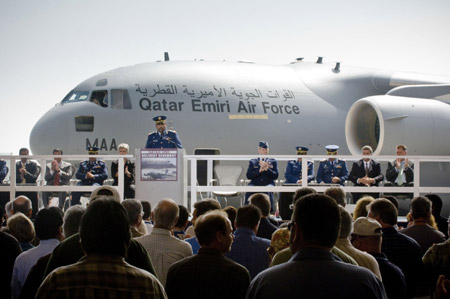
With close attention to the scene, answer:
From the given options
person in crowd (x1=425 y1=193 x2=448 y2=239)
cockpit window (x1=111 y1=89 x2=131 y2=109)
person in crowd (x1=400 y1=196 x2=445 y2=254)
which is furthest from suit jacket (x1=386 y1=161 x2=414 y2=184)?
cockpit window (x1=111 y1=89 x2=131 y2=109)

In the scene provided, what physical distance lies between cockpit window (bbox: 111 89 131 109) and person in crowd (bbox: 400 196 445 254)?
1002cm

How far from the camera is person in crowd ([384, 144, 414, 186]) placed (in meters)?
11.8

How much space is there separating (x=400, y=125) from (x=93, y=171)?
23.3 ft

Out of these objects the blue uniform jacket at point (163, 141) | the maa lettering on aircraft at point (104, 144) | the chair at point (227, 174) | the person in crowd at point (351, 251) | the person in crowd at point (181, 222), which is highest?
the blue uniform jacket at point (163, 141)

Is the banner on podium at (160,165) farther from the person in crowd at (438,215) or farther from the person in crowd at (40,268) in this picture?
the person in crowd at (40,268)

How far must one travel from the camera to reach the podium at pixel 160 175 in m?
10.5

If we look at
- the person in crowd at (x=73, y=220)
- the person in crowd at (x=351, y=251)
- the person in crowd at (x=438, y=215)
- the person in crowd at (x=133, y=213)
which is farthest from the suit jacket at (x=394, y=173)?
the person in crowd at (x=73, y=220)

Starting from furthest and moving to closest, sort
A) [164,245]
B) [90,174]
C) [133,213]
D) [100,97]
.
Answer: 1. [100,97]
2. [90,174]
3. [133,213]
4. [164,245]

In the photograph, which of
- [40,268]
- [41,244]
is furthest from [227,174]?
[40,268]

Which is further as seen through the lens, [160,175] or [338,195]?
[160,175]

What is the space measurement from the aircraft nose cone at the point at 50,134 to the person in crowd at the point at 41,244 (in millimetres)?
10206

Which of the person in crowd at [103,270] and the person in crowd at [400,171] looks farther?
the person in crowd at [400,171]

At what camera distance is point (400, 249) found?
5.50 meters

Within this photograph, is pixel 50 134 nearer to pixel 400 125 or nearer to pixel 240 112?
pixel 240 112
